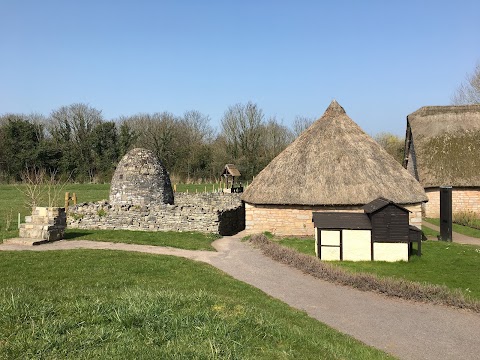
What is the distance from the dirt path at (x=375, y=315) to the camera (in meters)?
7.38

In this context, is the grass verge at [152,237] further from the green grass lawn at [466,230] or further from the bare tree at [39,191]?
the green grass lawn at [466,230]

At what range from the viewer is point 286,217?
1856cm

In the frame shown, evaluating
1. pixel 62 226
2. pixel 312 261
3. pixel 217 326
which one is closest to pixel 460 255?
pixel 312 261

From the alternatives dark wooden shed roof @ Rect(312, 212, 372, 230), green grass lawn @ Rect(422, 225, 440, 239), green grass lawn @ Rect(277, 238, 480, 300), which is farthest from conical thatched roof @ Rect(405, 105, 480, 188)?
dark wooden shed roof @ Rect(312, 212, 372, 230)

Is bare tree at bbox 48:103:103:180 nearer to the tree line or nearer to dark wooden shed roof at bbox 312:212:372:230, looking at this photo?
the tree line

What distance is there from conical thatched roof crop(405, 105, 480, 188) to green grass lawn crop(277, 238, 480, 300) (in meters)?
9.85

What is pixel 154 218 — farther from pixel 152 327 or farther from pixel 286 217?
pixel 152 327

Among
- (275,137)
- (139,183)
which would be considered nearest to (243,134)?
(275,137)

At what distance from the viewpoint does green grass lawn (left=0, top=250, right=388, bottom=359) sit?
5.14 metres

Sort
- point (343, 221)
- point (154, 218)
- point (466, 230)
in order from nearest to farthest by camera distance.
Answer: point (343, 221) < point (154, 218) < point (466, 230)

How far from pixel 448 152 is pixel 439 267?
50.1 feet

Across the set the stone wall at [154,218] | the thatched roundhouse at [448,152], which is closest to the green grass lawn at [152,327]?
the stone wall at [154,218]

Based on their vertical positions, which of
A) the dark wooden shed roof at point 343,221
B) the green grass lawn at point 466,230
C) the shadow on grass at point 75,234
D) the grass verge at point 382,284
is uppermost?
the dark wooden shed roof at point 343,221

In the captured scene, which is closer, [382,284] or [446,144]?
[382,284]
